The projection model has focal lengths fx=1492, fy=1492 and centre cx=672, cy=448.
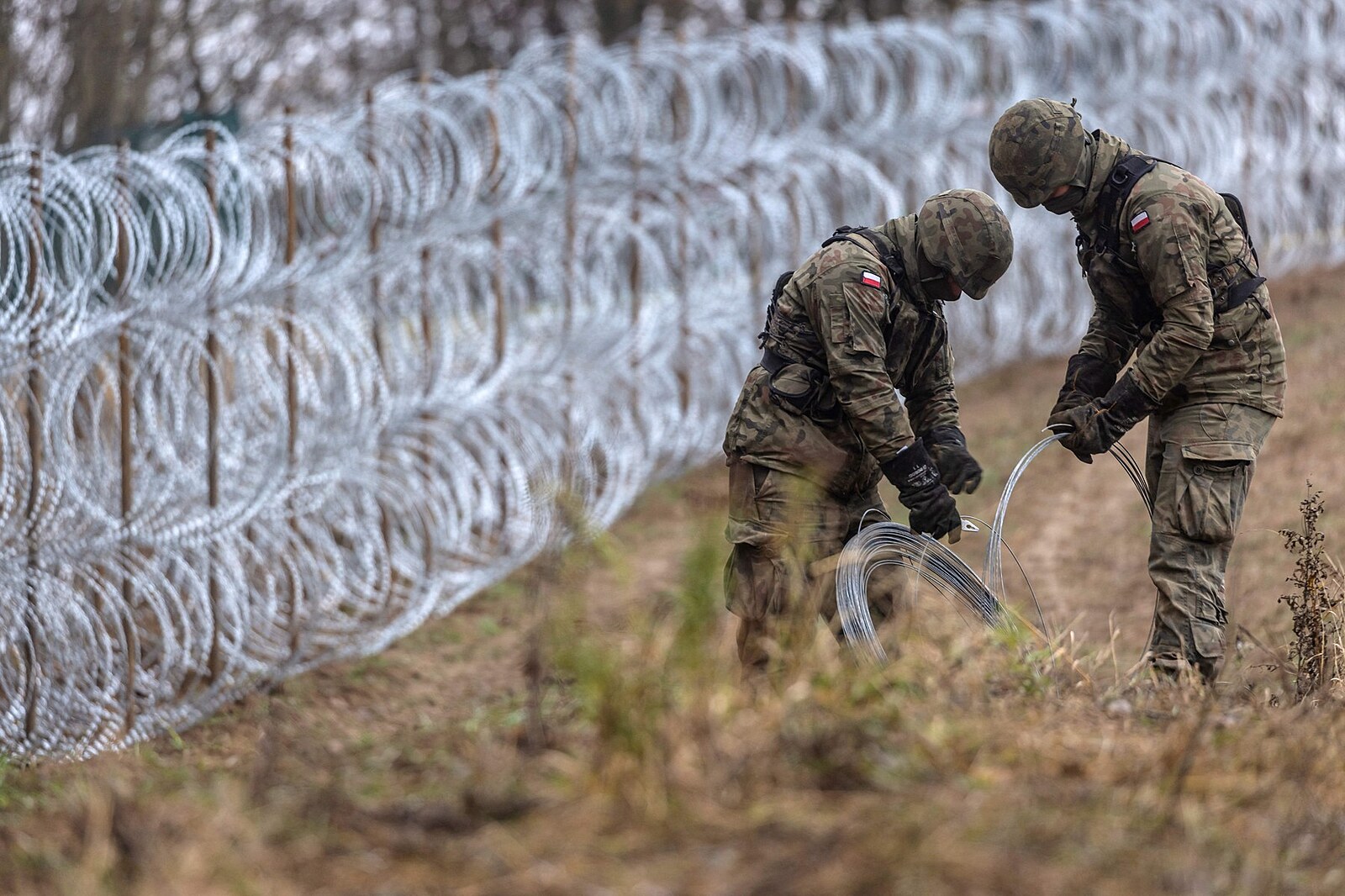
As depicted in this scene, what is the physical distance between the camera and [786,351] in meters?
5.31

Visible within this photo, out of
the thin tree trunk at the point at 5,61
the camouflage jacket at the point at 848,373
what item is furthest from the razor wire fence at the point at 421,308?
the thin tree trunk at the point at 5,61

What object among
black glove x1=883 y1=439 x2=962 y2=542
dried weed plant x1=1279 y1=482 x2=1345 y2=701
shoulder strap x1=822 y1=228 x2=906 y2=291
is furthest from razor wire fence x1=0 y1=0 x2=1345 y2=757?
dried weed plant x1=1279 y1=482 x2=1345 y2=701

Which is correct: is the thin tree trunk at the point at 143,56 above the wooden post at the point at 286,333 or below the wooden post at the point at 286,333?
above

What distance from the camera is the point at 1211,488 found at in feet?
17.7

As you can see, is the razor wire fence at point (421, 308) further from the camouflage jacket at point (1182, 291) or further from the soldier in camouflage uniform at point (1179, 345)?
the camouflage jacket at point (1182, 291)

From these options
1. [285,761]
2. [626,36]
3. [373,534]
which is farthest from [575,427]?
[626,36]

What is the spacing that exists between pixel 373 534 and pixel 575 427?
2072 mm

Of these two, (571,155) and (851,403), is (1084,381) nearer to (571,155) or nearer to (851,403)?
(851,403)

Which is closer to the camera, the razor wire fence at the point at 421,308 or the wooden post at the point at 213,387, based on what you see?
the razor wire fence at the point at 421,308

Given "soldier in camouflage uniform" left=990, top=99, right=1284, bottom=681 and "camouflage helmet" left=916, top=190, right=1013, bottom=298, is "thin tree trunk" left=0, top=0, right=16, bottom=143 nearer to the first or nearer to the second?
"soldier in camouflage uniform" left=990, top=99, right=1284, bottom=681

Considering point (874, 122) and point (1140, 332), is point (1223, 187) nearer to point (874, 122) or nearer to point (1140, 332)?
point (874, 122)

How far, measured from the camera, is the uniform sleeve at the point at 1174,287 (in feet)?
17.2

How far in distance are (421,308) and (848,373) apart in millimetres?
4364

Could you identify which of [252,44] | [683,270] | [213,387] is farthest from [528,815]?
[252,44]
